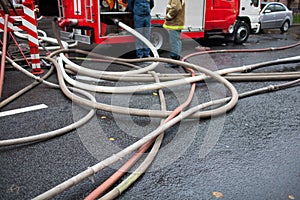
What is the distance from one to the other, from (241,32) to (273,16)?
4.19 m

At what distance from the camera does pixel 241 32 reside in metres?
10.6

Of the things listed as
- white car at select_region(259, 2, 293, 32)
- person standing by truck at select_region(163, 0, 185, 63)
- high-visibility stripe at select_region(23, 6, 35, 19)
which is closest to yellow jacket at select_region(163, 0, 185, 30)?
person standing by truck at select_region(163, 0, 185, 63)

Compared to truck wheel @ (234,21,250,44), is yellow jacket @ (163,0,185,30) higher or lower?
higher

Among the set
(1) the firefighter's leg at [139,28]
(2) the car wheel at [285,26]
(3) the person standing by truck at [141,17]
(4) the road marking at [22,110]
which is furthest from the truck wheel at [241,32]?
(4) the road marking at [22,110]

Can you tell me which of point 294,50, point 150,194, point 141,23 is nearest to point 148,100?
point 150,194

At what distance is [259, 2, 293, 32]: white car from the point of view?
1341cm

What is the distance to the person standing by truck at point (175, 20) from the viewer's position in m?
6.56

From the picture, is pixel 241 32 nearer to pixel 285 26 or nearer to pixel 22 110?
pixel 285 26

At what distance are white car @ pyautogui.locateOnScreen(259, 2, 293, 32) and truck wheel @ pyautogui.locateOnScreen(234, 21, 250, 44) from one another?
3.16 meters

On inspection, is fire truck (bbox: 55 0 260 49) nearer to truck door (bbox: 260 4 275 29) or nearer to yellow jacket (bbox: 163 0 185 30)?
yellow jacket (bbox: 163 0 185 30)

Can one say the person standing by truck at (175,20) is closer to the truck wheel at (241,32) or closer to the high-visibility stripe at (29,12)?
the high-visibility stripe at (29,12)

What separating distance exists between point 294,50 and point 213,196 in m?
8.68

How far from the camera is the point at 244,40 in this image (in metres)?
10.8

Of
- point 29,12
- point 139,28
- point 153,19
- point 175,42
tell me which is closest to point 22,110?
point 29,12
